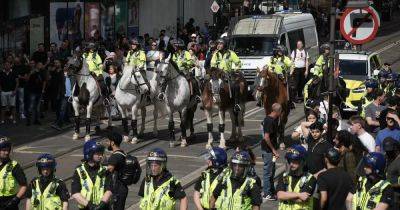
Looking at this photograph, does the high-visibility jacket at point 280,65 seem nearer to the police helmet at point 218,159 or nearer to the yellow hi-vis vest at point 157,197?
the police helmet at point 218,159

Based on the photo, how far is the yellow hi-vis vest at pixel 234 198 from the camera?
1312 cm

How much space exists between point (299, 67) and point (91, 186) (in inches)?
836

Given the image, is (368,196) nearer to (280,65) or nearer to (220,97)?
(220,97)

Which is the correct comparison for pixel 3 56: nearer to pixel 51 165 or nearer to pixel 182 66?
pixel 182 66

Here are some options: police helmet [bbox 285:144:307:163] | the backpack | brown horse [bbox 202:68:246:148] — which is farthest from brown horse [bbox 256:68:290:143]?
police helmet [bbox 285:144:307:163]

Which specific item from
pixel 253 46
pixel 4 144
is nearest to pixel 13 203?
pixel 4 144

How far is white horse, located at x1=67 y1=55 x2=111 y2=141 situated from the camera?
86.2 feet

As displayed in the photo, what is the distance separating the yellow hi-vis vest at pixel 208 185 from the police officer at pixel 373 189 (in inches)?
63.9

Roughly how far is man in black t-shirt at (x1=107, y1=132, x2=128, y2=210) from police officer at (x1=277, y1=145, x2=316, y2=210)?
238 centimetres

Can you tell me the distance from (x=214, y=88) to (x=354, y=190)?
12173mm

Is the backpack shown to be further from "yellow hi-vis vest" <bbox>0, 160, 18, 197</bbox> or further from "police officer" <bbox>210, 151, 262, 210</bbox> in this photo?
"police officer" <bbox>210, 151, 262, 210</bbox>

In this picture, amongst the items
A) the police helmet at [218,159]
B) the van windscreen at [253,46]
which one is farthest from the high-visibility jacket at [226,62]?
the police helmet at [218,159]

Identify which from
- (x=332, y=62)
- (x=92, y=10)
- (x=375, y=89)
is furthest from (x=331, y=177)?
(x=92, y=10)

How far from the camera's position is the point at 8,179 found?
14750 mm
